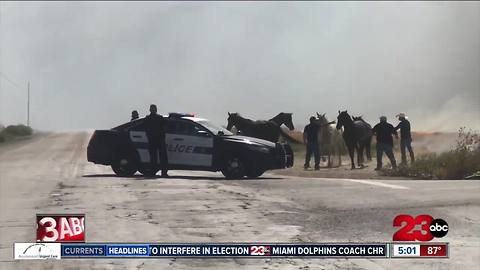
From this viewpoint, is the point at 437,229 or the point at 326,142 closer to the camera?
the point at 437,229

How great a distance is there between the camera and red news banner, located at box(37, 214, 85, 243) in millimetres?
6562

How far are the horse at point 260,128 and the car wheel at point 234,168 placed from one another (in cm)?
218

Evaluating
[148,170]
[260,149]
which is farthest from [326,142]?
[148,170]

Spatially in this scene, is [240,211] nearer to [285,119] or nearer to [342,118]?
[342,118]

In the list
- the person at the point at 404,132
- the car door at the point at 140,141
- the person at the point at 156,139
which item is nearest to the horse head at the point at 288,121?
the person at the point at 156,139

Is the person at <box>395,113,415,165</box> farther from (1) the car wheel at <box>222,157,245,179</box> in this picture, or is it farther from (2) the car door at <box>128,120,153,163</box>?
(2) the car door at <box>128,120,153,163</box>

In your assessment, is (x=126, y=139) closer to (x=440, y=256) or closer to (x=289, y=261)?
(x=289, y=261)

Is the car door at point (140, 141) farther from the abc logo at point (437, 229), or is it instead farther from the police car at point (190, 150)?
the abc logo at point (437, 229)

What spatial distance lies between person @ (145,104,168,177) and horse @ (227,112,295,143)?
3.00 feet

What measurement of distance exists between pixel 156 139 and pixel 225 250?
2.84 m

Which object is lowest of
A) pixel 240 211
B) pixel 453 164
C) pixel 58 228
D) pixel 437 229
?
pixel 240 211

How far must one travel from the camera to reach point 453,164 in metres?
18.1

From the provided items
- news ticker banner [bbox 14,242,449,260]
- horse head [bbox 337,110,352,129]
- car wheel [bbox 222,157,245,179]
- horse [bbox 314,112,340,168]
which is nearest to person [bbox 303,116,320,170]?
horse [bbox 314,112,340,168]

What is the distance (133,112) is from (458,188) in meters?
8.47
